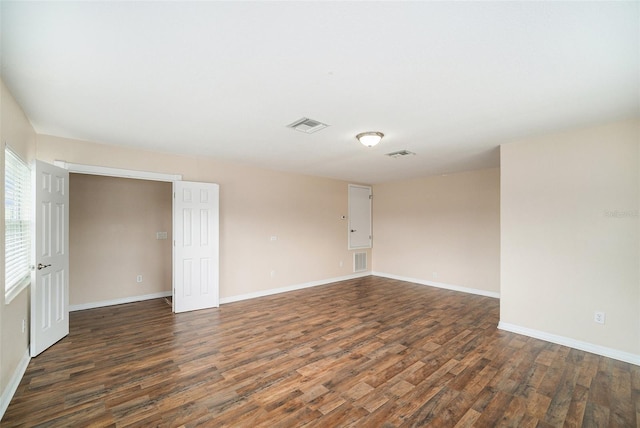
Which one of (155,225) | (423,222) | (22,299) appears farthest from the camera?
(423,222)

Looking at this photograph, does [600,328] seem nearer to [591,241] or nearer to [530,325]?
[530,325]

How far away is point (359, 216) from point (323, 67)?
5566mm

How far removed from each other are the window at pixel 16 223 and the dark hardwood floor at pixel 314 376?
915 millimetres

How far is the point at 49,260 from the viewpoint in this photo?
3.14 meters

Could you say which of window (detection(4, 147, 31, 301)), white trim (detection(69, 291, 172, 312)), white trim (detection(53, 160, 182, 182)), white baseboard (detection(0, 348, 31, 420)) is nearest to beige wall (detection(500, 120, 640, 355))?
white trim (detection(53, 160, 182, 182))

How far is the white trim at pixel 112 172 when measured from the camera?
360 centimetres

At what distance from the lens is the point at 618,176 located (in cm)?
Answer: 297

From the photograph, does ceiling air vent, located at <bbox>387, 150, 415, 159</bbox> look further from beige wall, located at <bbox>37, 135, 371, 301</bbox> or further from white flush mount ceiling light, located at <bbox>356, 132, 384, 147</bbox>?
beige wall, located at <bbox>37, 135, 371, 301</bbox>

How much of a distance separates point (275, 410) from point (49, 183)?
11.2 feet

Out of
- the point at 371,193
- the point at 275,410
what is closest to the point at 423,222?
the point at 371,193

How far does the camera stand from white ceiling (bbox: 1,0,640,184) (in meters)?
1.44

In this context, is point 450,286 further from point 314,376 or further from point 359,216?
point 314,376

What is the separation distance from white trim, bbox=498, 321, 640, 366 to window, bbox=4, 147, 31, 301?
534 cm

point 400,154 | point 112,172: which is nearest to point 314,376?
point 400,154
